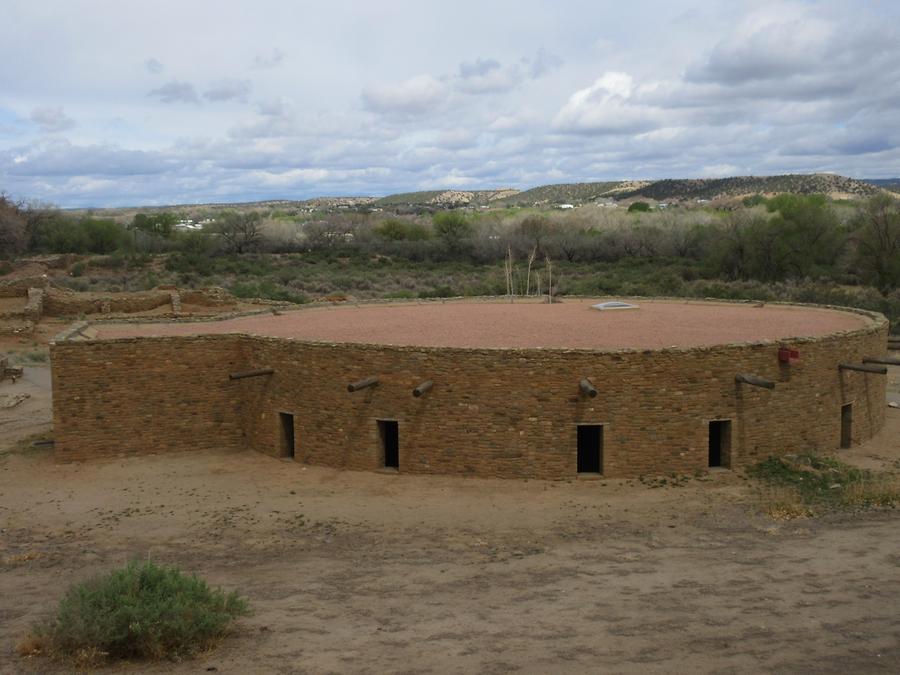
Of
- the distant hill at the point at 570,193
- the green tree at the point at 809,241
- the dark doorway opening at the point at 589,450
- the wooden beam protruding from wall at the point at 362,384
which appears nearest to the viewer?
the wooden beam protruding from wall at the point at 362,384

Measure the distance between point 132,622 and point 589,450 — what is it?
892cm

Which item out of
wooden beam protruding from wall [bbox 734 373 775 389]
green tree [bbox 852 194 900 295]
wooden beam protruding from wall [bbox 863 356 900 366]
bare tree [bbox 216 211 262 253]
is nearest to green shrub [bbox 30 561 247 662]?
wooden beam protruding from wall [bbox 734 373 775 389]

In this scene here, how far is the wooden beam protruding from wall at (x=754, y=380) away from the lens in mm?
14016

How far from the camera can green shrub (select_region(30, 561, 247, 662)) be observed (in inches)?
313

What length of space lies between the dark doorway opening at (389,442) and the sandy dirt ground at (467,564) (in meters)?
0.63

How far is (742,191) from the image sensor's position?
12469 centimetres

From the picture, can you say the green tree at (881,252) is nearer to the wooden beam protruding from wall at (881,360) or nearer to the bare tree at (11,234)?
the wooden beam protruding from wall at (881,360)

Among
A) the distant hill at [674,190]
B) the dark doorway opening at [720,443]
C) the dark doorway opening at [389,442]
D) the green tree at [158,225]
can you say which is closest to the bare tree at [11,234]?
the green tree at [158,225]

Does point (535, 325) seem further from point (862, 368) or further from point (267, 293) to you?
point (267, 293)

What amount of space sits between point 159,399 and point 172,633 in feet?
30.6

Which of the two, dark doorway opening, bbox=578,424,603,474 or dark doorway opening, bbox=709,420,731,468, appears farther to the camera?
dark doorway opening, bbox=578,424,603,474

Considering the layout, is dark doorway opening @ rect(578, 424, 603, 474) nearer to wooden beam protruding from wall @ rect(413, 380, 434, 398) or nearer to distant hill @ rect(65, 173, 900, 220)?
wooden beam protruding from wall @ rect(413, 380, 434, 398)

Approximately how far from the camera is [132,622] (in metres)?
8.04

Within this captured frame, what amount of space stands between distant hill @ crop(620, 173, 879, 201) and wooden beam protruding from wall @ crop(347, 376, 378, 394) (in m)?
107
